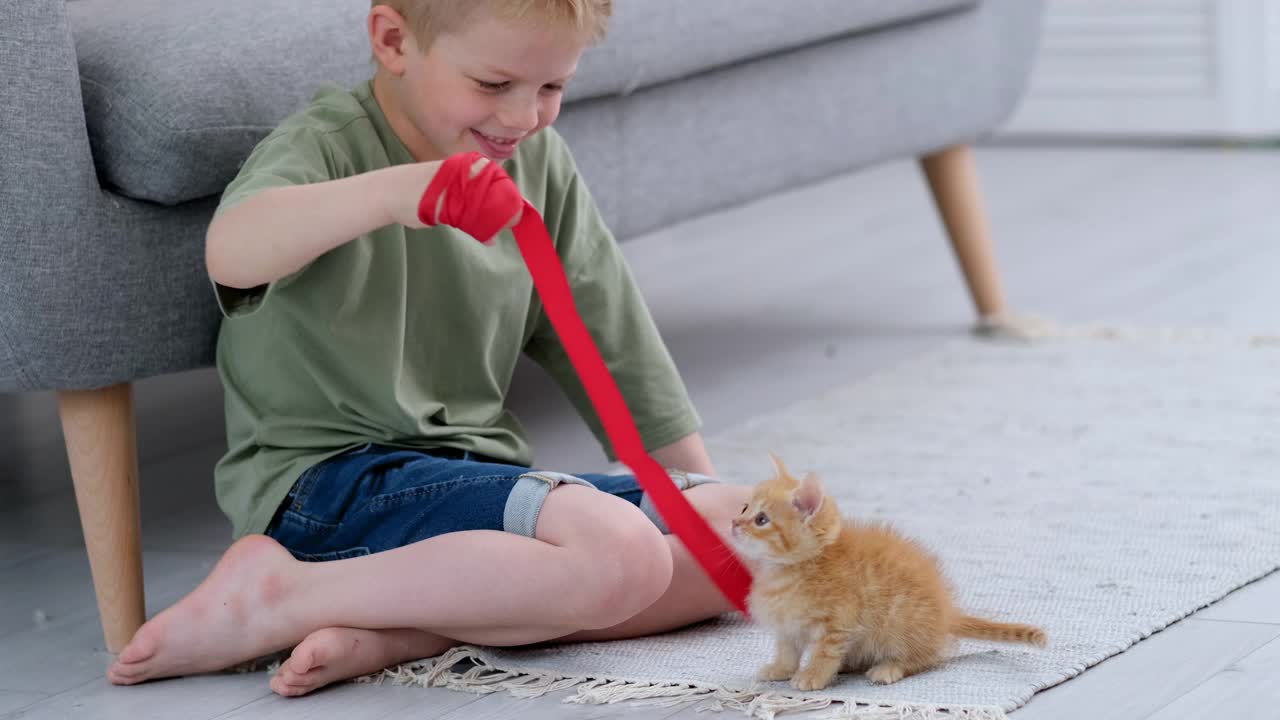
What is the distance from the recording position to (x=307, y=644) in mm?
1039

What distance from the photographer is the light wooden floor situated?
1.03 metres

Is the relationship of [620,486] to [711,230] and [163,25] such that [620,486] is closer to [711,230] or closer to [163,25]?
[163,25]

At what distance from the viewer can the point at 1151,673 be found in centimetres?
100

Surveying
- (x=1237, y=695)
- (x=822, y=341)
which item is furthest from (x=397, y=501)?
(x=822, y=341)

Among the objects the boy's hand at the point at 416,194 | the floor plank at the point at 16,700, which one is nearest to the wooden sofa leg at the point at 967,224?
the boy's hand at the point at 416,194

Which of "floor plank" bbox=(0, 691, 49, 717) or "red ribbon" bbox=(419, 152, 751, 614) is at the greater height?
"red ribbon" bbox=(419, 152, 751, 614)

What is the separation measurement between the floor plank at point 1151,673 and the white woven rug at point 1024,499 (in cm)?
1

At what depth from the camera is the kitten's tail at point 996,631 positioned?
984 mm

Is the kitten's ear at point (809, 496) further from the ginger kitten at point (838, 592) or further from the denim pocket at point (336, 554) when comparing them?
the denim pocket at point (336, 554)

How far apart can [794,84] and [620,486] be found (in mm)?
710

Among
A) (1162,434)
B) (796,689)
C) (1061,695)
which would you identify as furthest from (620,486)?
(1162,434)

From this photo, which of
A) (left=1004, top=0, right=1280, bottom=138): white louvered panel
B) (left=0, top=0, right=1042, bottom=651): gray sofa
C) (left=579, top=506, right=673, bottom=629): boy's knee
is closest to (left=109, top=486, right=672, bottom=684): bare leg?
(left=579, top=506, right=673, bottom=629): boy's knee

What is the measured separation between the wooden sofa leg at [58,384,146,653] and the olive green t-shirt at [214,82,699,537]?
0.22 feet

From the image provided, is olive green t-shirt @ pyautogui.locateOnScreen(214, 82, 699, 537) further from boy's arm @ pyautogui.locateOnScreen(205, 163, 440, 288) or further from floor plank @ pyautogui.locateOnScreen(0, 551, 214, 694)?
floor plank @ pyautogui.locateOnScreen(0, 551, 214, 694)
